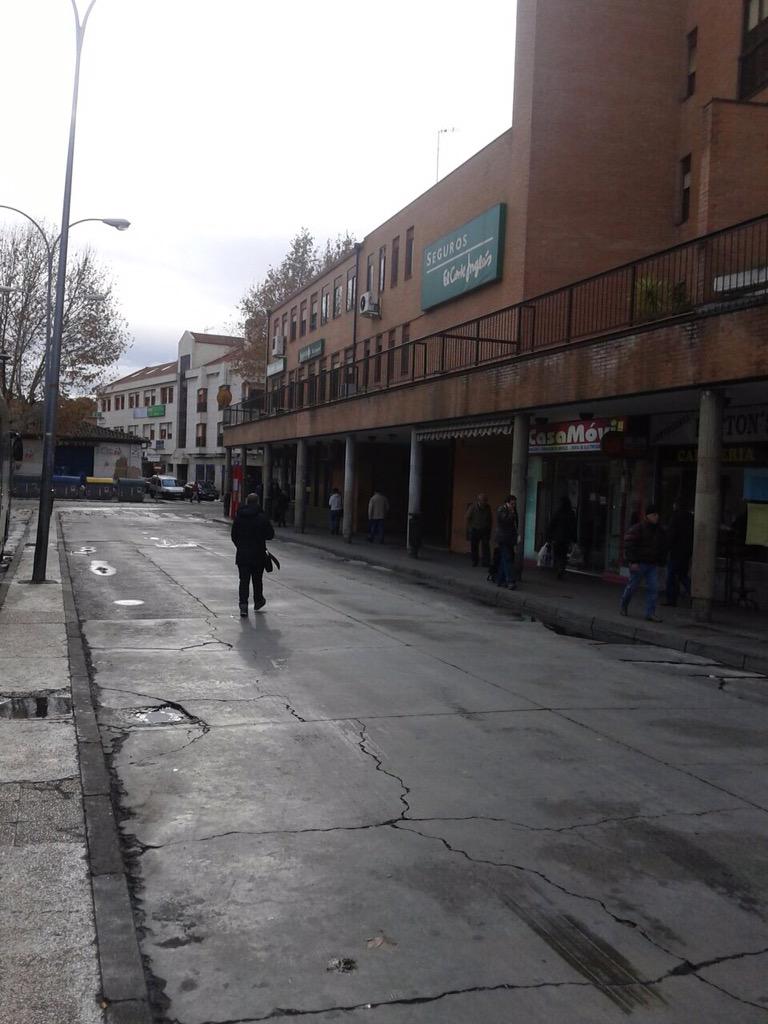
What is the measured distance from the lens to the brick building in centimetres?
1432

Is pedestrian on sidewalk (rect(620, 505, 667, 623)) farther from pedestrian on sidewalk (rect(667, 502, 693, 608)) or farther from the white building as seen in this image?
the white building

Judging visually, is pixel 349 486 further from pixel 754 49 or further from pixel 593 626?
pixel 593 626

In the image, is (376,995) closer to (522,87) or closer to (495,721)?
(495,721)

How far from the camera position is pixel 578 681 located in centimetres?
978

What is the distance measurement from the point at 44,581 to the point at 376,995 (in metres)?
14.2

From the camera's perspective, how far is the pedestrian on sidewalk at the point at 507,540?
18.1 meters

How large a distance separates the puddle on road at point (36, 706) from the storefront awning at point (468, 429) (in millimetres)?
13980

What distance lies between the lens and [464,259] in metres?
26.5

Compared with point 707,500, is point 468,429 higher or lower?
higher

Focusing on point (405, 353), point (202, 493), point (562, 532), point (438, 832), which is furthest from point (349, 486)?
point (202, 493)

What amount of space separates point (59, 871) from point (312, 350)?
4060 cm

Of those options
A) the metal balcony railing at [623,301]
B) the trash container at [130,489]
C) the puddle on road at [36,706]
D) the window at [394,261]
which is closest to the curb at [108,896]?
the puddle on road at [36,706]

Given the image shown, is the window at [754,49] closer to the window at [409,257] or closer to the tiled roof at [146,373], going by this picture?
the window at [409,257]

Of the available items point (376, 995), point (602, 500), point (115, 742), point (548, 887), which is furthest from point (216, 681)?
point (602, 500)
